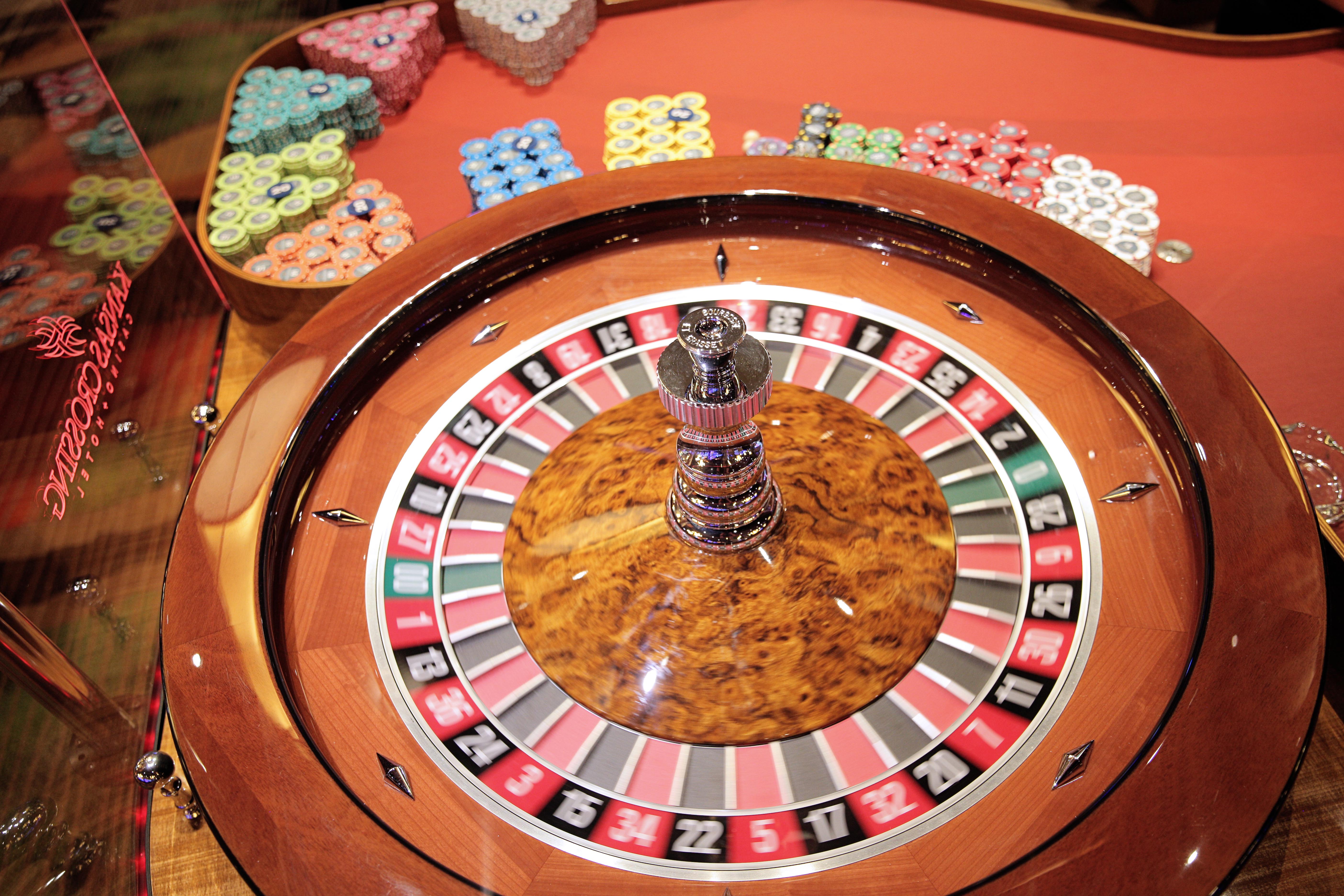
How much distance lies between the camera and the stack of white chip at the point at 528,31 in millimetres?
4410

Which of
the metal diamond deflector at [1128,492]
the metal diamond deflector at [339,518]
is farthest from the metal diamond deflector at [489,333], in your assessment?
the metal diamond deflector at [1128,492]

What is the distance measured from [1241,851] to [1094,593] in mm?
464

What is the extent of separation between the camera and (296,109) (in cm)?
416

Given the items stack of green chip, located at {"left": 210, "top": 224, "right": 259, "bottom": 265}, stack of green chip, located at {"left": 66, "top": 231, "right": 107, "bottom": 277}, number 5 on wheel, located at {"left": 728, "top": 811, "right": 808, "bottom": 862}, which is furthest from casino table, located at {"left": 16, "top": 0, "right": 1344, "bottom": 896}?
stack of green chip, located at {"left": 210, "top": 224, "right": 259, "bottom": 265}

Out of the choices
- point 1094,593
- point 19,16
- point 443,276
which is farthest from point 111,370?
point 1094,593

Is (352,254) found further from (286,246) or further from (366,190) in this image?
(366,190)

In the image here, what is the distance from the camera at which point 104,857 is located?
2.00 meters

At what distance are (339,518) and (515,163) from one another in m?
2.35

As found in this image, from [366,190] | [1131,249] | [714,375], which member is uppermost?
[714,375]

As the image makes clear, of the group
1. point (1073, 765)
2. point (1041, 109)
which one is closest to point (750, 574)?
point (1073, 765)

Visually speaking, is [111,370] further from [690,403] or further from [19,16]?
[690,403]

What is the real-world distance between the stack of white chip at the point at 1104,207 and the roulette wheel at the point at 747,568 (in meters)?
1.50

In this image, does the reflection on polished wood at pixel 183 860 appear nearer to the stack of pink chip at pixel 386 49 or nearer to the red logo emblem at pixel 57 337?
the red logo emblem at pixel 57 337

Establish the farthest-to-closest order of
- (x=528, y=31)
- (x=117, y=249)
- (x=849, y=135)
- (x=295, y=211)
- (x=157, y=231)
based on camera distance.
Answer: (x=528, y=31)
(x=849, y=135)
(x=295, y=211)
(x=157, y=231)
(x=117, y=249)
